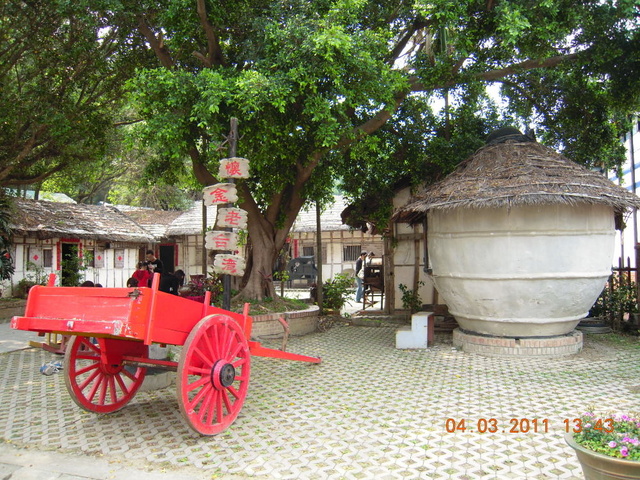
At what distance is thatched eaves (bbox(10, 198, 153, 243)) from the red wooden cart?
11317 millimetres

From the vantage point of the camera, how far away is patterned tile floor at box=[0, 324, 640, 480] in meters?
4.23

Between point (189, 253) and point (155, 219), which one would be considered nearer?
point (155, 219)

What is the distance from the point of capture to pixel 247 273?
1212 centimetres

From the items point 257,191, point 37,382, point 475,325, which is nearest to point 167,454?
point 37,382

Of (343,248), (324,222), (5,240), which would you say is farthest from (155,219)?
(5,240)

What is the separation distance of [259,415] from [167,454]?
1268mm

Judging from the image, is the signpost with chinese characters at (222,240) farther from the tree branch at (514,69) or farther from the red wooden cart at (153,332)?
the tree branch at (514,69)

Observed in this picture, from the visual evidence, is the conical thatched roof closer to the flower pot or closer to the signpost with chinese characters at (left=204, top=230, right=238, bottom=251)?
the signpost with chinese characters at (left=204, top=230, right=238, bottom=251)

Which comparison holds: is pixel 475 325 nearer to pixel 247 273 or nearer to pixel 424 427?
pixel 424 427

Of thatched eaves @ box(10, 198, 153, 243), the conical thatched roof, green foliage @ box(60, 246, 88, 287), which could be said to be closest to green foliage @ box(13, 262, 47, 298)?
green foliage @ box(60, 246, 88, 287)

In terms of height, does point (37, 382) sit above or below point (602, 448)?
below

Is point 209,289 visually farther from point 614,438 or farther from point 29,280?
point 614,438

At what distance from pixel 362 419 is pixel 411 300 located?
7.42 m

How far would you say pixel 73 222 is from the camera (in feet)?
57.4
